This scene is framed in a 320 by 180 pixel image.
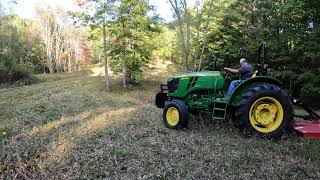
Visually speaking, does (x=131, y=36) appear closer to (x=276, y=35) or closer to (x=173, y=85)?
(x=276, y=35)

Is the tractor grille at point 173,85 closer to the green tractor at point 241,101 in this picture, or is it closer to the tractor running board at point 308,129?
the green tractor at point 241,101

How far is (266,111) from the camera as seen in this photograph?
6.30 metres

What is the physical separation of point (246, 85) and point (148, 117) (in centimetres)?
322

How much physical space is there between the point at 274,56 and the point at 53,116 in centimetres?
1046

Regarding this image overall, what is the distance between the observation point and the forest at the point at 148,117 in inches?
204

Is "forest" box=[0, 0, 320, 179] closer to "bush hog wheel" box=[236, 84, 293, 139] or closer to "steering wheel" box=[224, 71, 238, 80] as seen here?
"bush hog wheel" box=[236, 84, 293, 139]

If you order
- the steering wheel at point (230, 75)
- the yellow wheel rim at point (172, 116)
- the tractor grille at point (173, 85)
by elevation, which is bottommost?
the yellow wheel rim at point (172, 116)

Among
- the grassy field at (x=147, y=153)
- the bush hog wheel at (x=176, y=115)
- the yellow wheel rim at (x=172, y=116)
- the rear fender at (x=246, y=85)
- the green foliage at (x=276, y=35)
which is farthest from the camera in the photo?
the green foliage at (x=276, y=35)

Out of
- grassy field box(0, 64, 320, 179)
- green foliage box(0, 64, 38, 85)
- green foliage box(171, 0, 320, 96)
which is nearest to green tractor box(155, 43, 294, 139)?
grassy field box(0, 64, 320, 179)

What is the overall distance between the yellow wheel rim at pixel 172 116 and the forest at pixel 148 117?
1.04ft

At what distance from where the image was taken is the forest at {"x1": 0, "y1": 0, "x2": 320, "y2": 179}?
5180mm

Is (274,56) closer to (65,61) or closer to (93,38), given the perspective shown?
(93,38)

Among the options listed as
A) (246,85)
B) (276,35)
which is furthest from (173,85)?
(276,35)

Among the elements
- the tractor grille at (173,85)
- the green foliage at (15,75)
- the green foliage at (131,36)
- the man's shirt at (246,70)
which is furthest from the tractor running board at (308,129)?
the green foliage at (15,75)
